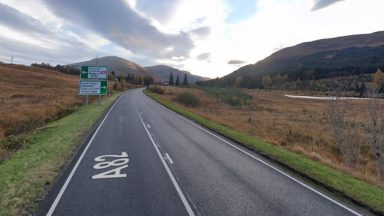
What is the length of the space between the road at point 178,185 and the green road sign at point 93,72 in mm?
25865

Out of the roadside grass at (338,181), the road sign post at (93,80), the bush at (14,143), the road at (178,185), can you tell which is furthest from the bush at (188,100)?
the roadside grass at (338,181)

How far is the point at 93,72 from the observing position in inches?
1512

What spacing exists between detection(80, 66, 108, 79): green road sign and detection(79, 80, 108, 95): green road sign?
0.66 meters

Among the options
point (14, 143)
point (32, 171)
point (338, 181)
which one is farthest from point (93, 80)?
point (338, 181)

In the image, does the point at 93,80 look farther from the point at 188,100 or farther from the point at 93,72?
the point at 188,100

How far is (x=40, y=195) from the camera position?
26.0 feet

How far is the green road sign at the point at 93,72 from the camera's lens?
125 feet

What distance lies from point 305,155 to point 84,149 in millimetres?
10821

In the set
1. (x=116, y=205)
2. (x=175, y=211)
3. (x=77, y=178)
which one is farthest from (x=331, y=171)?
(x=77, y=178)

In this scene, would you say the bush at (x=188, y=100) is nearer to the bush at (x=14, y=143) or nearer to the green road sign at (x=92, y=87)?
the green road sign at (x=92, y=87)

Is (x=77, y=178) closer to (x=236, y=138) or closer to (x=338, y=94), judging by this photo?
(x=236, y=138)

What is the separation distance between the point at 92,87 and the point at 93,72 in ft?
6.68

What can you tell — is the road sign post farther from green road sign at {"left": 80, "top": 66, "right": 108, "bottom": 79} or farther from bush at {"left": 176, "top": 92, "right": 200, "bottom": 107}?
bush at {"left": 176, "top": 92, "right": 200, "bottom": 107}

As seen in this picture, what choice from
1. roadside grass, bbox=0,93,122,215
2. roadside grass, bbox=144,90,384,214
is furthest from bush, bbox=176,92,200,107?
roadside grass, bbox=144,90,384,214
